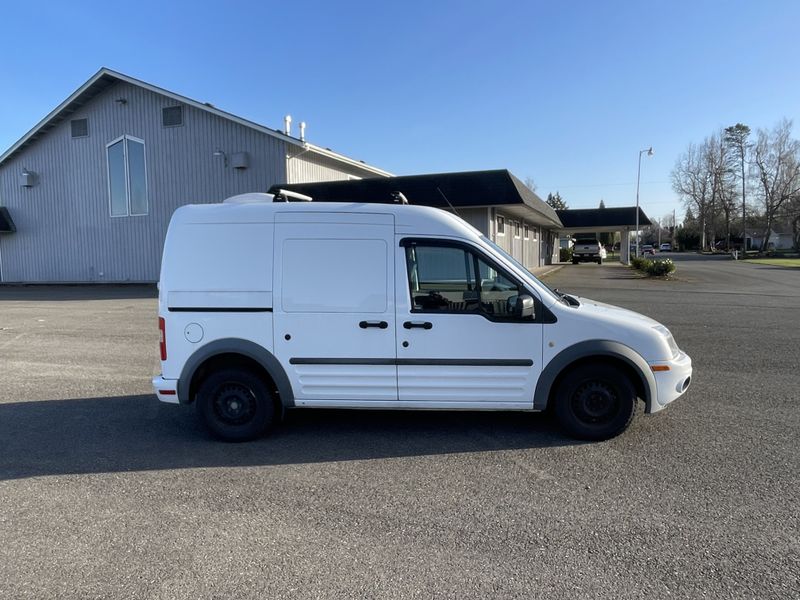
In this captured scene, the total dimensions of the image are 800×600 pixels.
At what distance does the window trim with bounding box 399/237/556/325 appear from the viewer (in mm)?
4723

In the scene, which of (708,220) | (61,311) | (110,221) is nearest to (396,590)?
(61,311)

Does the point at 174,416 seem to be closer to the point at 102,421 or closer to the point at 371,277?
the point at 102,421

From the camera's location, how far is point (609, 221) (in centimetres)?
4841

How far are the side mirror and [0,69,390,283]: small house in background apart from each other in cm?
1937

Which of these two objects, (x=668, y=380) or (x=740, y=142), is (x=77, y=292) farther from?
(x=740, y=142)

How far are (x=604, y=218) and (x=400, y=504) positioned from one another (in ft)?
164

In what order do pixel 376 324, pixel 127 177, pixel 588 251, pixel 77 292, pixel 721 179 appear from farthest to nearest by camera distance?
pixel 721 179 < pixel 588 251 < pixel 127 177 < pixel 77 292 < pixel 376 324

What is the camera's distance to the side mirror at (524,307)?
15.4ft

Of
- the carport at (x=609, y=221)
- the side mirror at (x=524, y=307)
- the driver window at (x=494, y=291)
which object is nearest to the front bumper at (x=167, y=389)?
the driver window at (x=494, y=291)

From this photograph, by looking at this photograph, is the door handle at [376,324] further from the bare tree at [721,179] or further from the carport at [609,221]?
the bare tree at [721,179]

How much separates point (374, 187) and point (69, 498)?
1686cm

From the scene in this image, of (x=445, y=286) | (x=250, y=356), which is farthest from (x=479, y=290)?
(x=250, y=356)

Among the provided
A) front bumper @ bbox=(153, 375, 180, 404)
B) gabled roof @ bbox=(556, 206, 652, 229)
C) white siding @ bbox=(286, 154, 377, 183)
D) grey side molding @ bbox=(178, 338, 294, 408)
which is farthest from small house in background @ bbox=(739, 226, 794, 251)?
front bumper @ bbox=(153, 375, 180, 404)

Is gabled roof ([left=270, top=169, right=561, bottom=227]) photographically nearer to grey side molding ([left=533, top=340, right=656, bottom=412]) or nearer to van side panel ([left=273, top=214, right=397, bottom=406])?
van side panel ([left=273, top=214, right=397, bottom=406])
